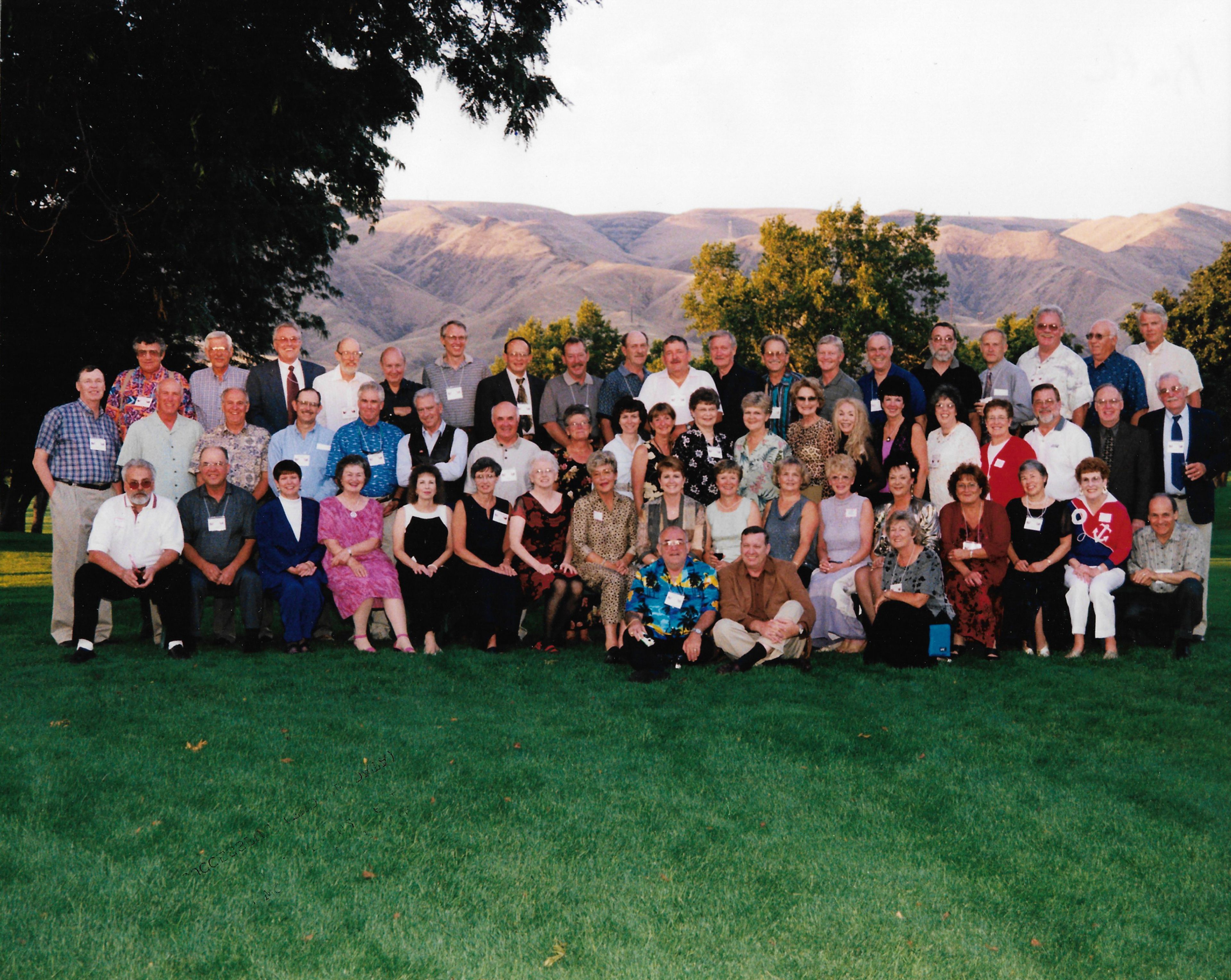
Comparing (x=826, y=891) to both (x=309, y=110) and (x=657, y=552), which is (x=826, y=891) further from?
(x=309, y=110)

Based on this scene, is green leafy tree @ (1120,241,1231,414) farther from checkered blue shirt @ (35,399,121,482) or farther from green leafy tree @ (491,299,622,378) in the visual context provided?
checkered blue shirt @ (35,399,121,482)

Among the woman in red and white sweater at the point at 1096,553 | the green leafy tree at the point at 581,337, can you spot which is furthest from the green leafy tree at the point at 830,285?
the woman in red and white sweater at the point at 1096,553

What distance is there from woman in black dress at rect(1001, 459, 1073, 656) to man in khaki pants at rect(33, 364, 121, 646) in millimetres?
6497

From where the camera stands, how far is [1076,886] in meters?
3.71

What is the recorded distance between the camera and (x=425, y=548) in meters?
7.75

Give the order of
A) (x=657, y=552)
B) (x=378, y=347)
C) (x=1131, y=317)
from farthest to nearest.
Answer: (x=378, y=347) → (x=1131, y=317) → (x=657, y=552)

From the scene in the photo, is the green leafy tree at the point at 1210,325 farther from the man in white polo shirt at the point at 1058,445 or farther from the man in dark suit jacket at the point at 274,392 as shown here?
the man in dark suit jacket at the point at 274,392

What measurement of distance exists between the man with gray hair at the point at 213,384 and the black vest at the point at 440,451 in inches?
55.8

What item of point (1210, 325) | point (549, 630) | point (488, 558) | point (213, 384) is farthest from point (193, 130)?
point (1210, 325)

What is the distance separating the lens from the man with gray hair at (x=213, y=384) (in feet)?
26.2

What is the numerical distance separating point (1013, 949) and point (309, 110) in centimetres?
1008

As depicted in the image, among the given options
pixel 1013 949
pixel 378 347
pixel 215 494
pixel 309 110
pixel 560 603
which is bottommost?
pixel 1013 949

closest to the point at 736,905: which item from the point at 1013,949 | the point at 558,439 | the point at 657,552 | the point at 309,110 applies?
the point at 1013,949

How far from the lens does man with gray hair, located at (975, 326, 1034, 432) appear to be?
8188 mm
